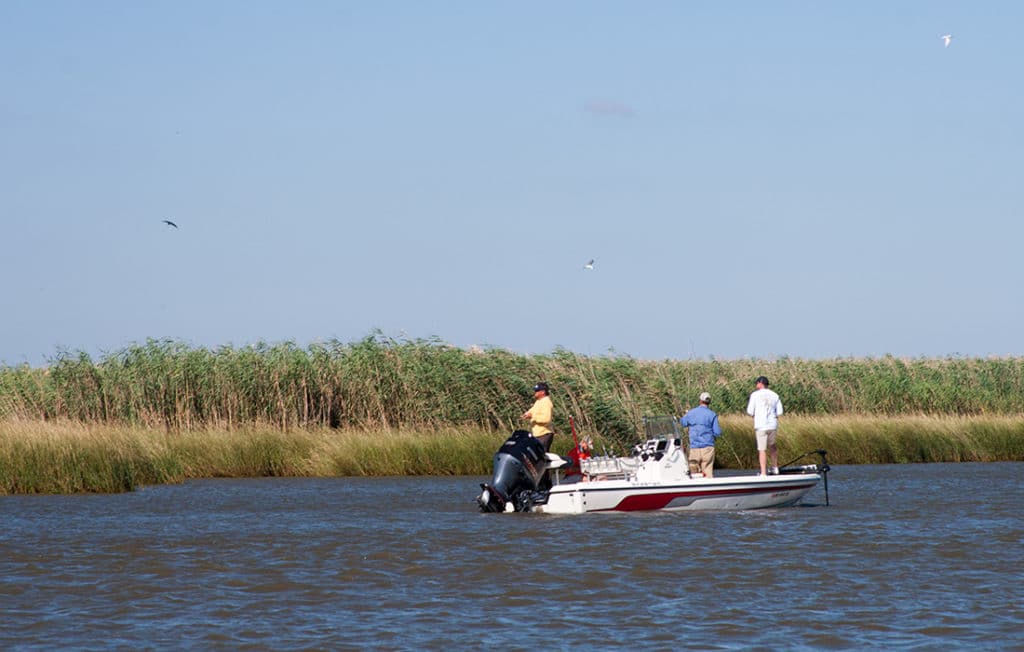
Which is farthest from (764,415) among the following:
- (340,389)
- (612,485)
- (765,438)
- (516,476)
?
(340,389)

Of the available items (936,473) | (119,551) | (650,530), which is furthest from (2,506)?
(936,473)

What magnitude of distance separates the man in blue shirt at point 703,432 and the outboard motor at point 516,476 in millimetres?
2299

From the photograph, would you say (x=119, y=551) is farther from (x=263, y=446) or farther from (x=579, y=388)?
(x=579, y=388)

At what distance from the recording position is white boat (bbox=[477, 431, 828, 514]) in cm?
2122

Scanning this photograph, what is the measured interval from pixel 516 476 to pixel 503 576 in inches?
235

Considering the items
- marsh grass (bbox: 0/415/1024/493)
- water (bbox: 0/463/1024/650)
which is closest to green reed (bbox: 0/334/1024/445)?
marsh grass (bbox: 0/415/1024/493)

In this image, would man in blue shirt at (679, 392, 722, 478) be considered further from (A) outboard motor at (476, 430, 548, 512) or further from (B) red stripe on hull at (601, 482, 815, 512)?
(A) outboard motor at (476, 430, 548, 512)

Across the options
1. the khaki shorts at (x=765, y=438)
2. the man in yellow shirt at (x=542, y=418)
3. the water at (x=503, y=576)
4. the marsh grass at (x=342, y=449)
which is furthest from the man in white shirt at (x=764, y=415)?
the marsh grass at (x=342, y=449)

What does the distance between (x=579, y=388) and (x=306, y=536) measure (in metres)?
14.7

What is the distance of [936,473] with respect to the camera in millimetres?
29844

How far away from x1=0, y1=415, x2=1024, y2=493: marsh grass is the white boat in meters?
8.02

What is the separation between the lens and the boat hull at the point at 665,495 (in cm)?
2120

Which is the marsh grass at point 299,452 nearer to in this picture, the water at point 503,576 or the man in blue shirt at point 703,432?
the water at point 503,576

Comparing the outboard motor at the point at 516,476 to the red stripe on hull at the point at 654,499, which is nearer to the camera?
the outboard motor at the point at 516,476
